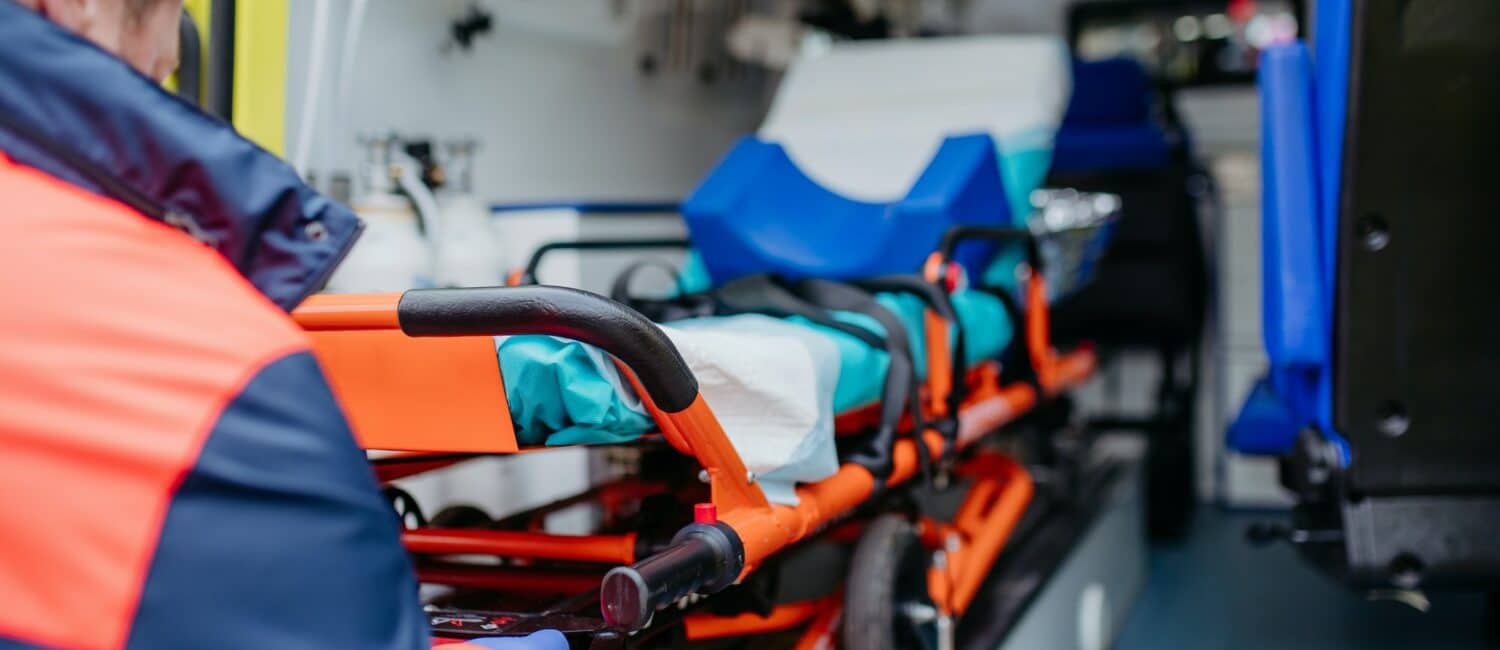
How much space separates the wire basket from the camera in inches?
140

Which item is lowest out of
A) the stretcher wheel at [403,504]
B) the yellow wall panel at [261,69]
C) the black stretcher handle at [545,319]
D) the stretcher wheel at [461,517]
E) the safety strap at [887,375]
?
the stretcher wheel at [461,517]

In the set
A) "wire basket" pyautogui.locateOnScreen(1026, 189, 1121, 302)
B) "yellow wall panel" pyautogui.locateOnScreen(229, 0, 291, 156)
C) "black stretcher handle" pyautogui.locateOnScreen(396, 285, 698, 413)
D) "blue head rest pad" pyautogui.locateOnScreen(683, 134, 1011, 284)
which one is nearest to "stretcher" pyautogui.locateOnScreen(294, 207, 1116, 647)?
"black stretcher handle" pyautogui.locateOnScreen(396, 285, 698, 413)

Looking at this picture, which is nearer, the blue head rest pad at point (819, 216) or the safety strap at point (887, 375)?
the safety strap at point (887, 375)

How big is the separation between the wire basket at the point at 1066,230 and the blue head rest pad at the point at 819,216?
1.25 ft

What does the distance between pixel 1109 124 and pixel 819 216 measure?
2.70 m

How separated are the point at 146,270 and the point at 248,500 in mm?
184

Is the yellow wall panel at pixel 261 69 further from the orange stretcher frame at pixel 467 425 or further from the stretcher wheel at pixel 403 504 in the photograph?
the orange stretcher frame at pixel 467 425

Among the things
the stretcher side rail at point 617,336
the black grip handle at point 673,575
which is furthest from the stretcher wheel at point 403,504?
the black grip handle at point 673,575

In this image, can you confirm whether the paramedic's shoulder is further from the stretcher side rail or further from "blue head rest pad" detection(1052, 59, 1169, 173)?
"blue head rest pad" detection(1052, 59, 1169, 173)

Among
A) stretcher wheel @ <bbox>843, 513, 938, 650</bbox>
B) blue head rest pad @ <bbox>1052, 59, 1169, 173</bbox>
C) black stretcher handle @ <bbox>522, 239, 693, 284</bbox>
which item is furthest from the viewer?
blue head rest pad @ <bbox>1052, 59, 1169, 173</bbox>

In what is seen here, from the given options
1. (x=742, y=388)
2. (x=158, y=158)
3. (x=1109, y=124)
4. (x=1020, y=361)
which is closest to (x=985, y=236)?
(x=1020, y=361)

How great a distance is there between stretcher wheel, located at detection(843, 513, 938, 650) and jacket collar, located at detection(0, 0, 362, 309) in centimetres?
126

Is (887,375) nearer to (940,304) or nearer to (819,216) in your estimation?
A: (940,304)

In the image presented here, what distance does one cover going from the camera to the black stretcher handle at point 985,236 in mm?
2602
